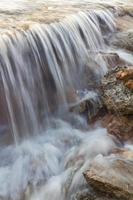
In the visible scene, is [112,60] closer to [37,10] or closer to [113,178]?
[37,10]

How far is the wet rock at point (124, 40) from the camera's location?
8.44 meters

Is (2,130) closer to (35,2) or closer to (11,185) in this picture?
(11,185)

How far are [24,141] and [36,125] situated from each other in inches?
16.7

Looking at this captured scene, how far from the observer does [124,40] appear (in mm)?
8609

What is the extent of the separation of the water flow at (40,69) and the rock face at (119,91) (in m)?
0.99

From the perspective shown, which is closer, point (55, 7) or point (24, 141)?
point (24, 141)

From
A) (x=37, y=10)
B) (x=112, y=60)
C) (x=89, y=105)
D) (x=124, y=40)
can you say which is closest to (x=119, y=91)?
(x=89, y=105)

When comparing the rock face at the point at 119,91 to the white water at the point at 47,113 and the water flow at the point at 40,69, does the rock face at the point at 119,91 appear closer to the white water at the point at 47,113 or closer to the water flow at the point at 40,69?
the white water at the point at 47,113

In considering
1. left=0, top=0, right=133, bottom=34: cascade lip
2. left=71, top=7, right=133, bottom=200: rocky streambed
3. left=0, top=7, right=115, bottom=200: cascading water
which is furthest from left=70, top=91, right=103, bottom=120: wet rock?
left=0, top=0, right=133, bottom=34: cascade lip

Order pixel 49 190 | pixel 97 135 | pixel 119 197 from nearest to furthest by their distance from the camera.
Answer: pixel 119 197, pixel 49 190, pixel 97 135

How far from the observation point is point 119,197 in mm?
4316

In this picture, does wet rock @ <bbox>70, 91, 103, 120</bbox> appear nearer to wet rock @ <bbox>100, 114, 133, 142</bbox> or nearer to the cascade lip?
wet rock @ <bbox>100, 114, 133, 142</bbox>

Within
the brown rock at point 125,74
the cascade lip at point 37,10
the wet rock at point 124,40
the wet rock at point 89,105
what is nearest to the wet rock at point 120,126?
the wet rock at point 89,105

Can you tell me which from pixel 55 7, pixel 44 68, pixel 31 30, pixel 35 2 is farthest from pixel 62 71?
pixel 35 2
